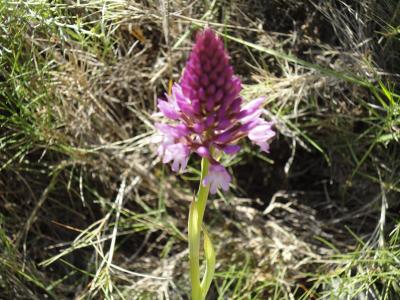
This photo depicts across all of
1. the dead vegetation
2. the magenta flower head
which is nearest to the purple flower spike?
the magenta flower head

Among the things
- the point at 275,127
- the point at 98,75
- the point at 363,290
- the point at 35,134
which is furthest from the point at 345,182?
the point at 35,134

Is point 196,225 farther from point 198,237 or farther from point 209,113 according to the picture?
point 209,113

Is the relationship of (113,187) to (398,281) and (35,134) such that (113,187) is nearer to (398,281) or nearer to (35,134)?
(35,134)

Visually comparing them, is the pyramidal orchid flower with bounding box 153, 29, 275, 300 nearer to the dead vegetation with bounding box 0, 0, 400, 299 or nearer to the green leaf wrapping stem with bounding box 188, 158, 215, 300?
the green leaf wrapping stem with bounding box 188, 158, 215, 300

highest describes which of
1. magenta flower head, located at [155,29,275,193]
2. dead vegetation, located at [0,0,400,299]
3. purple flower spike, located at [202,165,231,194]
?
A: magenta flower head, located at [155,29,275,193]

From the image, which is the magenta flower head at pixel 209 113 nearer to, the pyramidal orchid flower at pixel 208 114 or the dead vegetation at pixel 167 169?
the pyramidal orchid flower at pixel 208 114
